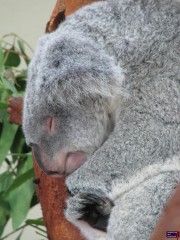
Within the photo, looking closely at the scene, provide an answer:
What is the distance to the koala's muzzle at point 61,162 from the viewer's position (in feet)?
6.46

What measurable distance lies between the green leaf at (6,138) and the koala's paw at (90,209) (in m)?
0.72

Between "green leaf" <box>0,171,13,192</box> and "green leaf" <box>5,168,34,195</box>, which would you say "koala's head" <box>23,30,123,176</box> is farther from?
"green leaf" <box>0,171,13,192</box>

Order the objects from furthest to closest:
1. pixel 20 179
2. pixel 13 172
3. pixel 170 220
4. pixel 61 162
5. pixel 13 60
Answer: pixel 13 60
pixel 13 172
pixel 20 179
pixel 61 162
pixel 170 220

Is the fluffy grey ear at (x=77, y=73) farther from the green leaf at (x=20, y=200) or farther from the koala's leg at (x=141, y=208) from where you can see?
the green leaf at (x=20, y=200)

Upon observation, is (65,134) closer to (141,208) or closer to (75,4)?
(141,208)

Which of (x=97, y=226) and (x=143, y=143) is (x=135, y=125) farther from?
(x=97, y=226)

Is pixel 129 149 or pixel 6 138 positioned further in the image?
pixel 6 138

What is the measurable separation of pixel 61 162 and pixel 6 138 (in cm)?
66

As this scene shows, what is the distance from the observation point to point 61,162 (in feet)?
6.48

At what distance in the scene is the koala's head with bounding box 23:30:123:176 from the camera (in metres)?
1.90

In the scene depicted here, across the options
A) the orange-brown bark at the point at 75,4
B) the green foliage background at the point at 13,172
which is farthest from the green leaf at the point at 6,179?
the orange-brown bark at the point at 75,4

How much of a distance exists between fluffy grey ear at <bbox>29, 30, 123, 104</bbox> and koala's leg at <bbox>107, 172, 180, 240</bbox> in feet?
1.01

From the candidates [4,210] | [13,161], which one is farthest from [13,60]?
[4,210]

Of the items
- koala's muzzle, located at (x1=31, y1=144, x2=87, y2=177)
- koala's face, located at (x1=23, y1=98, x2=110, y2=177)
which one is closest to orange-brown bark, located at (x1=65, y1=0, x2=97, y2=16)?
koala's face, located at (x1=23, y1=98, x2=110, y2=177)
